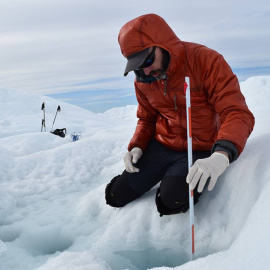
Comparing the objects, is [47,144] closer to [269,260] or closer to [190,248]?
[190,248]

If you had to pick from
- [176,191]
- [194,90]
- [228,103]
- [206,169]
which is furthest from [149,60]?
[176,191]

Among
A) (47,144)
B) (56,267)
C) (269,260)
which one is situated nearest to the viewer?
(269,260)

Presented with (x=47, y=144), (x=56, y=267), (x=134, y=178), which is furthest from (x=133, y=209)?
(x=47, y=144)

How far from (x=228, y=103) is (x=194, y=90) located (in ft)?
0.95

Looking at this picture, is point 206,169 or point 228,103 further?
point 228,103

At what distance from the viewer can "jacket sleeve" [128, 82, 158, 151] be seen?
2.77 metres

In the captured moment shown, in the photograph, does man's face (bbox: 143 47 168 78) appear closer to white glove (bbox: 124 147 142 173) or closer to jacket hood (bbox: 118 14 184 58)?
jacket hood (bbox: 118 14 184 58)

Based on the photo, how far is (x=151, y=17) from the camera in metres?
2.04

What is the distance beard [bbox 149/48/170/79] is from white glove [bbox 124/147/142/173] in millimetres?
782

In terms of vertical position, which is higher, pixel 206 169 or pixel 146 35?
pixel 146 35

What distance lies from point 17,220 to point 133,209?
126 cm

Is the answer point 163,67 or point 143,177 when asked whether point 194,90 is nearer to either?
point 163,67

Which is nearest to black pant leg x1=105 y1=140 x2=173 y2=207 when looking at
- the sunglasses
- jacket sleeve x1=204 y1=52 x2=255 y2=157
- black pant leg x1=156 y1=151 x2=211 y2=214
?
black pant leg x1=156 y1=151 x2=211 y2=214

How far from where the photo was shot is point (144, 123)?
9.43ft
